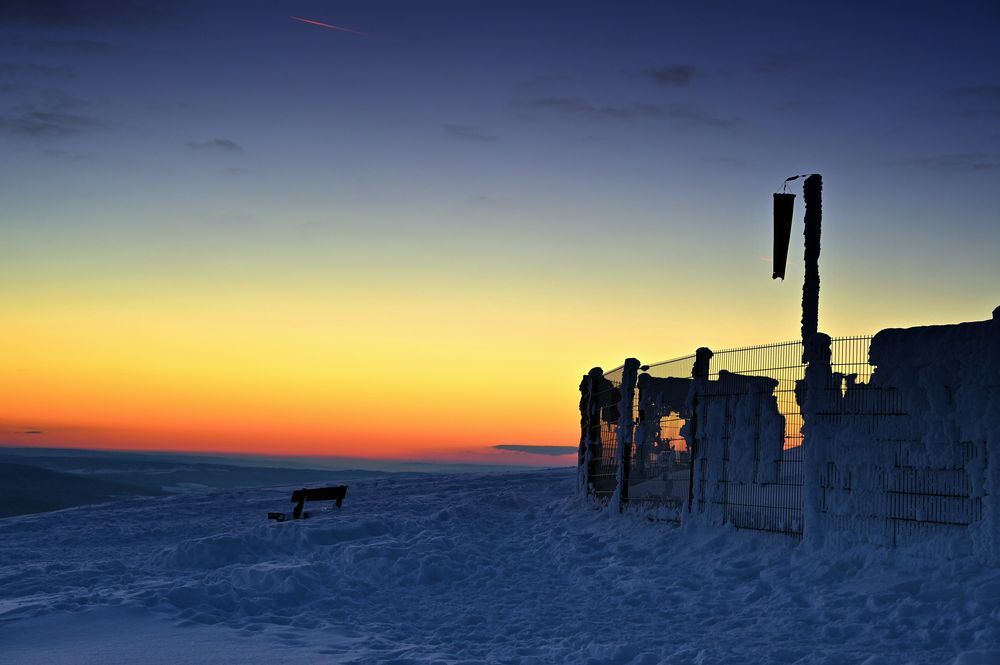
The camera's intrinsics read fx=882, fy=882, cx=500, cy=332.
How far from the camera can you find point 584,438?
72.0 feet

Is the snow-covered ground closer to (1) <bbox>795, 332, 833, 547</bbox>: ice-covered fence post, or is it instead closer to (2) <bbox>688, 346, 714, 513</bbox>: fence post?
(1) <bbox>795, 332, 833, 547</bbox>: ice-covered fence post

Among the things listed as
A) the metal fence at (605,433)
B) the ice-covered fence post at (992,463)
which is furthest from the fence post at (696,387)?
the ice-covered fence post at (992,463)

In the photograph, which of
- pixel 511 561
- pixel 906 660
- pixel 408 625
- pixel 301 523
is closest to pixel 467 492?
pixel 301 523

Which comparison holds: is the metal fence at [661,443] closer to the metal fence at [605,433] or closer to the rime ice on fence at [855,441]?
the rime ice on fence at [855,441]

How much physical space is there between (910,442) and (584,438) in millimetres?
11194

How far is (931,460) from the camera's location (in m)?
11.0

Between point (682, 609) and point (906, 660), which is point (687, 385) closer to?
point (682, 609)

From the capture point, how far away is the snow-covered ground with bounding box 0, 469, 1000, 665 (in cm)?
936

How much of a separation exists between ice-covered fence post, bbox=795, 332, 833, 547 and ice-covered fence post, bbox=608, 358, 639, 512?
18.5ft

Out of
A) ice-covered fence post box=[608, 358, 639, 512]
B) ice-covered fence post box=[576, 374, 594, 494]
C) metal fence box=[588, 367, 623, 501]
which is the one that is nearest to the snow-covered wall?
ice-covered fence post box=[608, 358, 639, 512]

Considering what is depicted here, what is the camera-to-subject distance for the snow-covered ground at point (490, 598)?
9.36 meters

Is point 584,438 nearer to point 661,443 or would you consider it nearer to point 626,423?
point 626,423

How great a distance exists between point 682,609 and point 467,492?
48.1 feet

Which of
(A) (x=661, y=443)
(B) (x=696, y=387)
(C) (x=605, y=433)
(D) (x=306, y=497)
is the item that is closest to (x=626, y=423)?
(A) (x=661, y=443)
